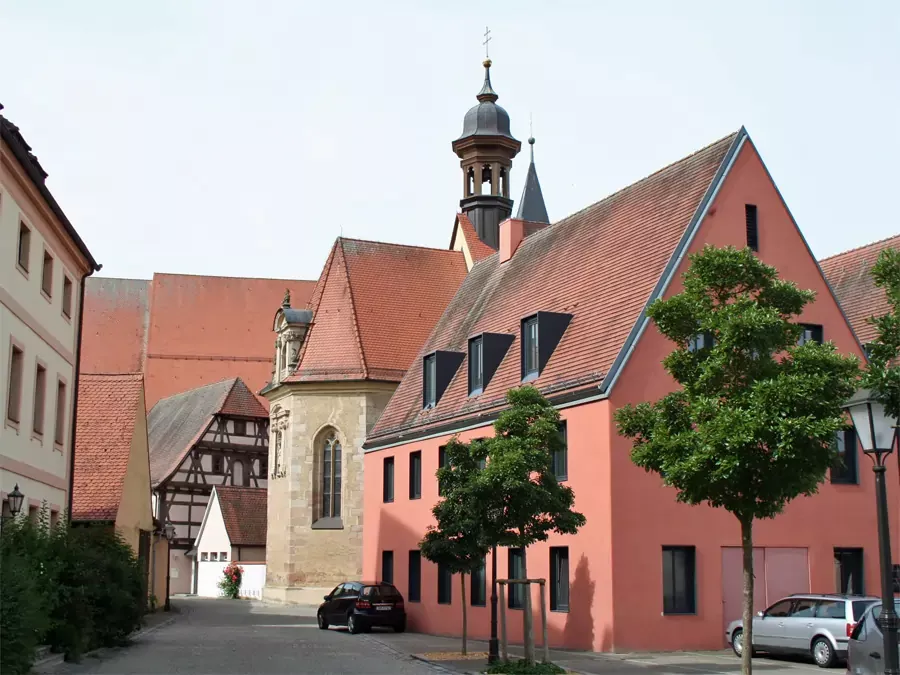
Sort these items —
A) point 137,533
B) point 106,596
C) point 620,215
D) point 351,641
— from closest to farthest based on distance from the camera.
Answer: point 106,596 < point 351,641 < point 620,215 < point 137,533

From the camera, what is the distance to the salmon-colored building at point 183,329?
74.9m

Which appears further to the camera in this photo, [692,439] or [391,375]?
[391,375]

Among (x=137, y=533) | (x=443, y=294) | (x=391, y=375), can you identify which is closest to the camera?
(x=137, y=533)

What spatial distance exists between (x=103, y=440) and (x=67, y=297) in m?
5.41

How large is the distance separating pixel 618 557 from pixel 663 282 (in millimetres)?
5567

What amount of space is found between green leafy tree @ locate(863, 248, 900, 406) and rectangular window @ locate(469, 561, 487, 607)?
1441 centimetres

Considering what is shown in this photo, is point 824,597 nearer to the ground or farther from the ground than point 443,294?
nearer to the ground

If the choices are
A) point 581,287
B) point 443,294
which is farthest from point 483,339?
point 443,294

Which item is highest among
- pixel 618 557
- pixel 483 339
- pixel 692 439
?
pixel 483 339

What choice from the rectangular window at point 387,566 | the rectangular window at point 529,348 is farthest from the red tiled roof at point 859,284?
the rectangular window at point 387,566

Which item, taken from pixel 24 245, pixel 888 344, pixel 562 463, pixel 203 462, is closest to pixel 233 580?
pixel 203 462

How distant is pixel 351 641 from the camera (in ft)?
86.5

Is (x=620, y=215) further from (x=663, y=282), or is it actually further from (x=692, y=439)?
(x=692, y=439)

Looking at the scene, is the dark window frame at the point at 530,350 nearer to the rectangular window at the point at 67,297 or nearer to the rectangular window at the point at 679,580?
the rectangular window at the point at 679,580
